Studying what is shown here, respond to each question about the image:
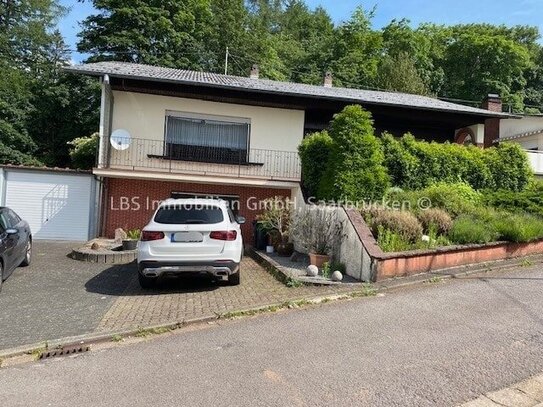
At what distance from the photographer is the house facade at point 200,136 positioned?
13.7m

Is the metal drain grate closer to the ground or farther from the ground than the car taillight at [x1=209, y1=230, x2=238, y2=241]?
closer to the ground

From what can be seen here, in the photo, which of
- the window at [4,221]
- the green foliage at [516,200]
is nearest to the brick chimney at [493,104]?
the green foliage at [516,200]

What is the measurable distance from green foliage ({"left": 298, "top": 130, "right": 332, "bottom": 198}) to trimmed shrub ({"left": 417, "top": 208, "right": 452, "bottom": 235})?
3.19 meters

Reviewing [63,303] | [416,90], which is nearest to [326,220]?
[63,303]

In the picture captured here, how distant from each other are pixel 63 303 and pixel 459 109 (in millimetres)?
14566

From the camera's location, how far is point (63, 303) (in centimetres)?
675

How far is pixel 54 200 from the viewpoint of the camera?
13.9 meters

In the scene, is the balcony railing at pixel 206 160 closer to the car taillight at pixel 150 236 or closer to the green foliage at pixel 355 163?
the green foliage at pixel 355 163

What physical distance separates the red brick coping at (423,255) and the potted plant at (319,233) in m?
0.55

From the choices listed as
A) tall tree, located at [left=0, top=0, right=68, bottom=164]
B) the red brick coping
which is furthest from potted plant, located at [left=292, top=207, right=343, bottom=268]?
tall tree, located at [left=0, top=0, right=68, bottom=164]

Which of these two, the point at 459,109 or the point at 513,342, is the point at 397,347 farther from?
the point at 459,109

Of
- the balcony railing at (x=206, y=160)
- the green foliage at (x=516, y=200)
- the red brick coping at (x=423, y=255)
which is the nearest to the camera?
the red brick coping at (x=423, y=255)

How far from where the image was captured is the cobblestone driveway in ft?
18.6

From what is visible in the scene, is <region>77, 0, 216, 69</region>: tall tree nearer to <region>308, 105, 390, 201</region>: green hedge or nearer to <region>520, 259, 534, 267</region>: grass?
<region>308, 105, 390, 201</region>: green hedge
